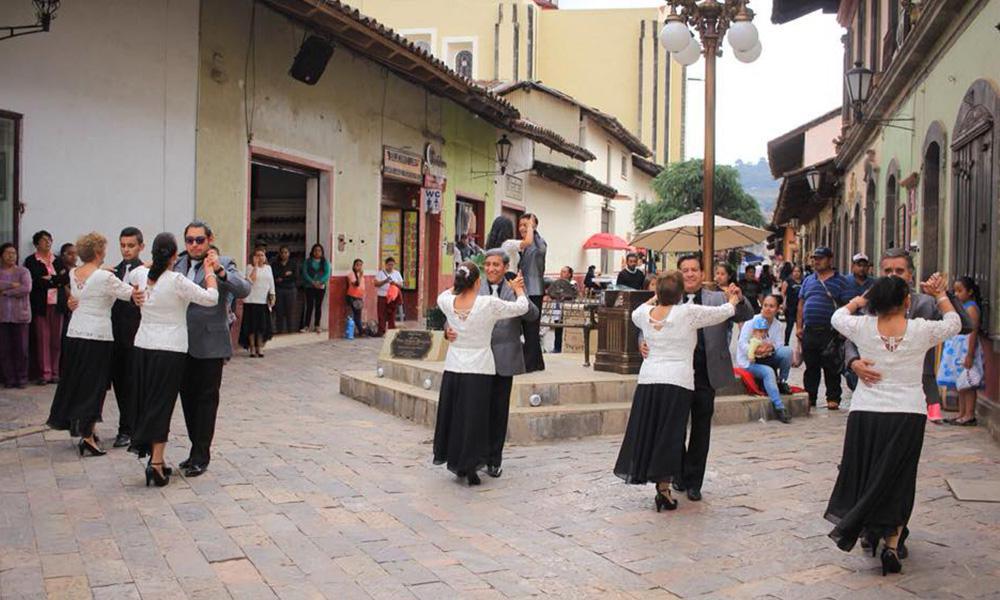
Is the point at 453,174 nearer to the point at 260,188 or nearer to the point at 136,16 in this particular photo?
the point at 260,188

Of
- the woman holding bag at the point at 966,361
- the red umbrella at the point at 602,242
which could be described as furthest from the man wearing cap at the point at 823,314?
the red umbrella at the point at 602,242

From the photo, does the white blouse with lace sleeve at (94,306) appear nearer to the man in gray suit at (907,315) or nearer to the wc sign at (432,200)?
the man in gray suit at (907,315)

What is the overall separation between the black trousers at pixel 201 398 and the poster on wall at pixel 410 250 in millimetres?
13207

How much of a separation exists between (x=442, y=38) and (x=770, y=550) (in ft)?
133

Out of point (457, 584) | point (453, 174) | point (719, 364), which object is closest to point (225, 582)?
point (457, 584)

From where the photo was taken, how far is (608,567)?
5.04m

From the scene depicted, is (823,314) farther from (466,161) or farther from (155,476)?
(466,161)

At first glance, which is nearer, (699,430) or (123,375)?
(699,430)

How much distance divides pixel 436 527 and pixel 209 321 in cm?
214

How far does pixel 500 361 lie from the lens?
704 centimetres

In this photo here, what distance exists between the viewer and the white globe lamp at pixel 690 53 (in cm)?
1072

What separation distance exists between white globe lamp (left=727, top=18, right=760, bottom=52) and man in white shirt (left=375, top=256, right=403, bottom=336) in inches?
343

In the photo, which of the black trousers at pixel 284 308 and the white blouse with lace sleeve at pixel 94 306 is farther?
the black trousers at pixel 284 308

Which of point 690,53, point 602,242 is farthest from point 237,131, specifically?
point 602,242
